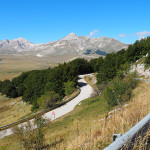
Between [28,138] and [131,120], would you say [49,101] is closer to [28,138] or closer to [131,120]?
[28,138]

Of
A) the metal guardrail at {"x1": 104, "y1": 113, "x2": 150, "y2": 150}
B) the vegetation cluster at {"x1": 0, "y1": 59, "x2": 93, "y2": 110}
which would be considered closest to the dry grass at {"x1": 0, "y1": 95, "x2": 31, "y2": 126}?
the vegetation cluster at {"x1": 0, "y1": 59, "x2": 93, "y2": 110}

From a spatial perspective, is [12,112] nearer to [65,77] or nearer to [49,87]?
[49,87]

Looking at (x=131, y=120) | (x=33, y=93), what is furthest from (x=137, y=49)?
(x=131, y=120)

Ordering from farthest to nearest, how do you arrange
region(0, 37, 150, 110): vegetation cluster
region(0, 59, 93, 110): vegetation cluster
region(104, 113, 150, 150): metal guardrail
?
region(0, 37, 150, 110): vegetation cluster
region(0, 59, 93, 110): vegetation cluster
region(104, 113, 150, 150): metal guardrail

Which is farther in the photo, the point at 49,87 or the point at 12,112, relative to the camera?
the point at 12,112

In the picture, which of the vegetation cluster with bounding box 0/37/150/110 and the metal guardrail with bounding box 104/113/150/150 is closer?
the metal guardrail with bounding box 104/113/150/150

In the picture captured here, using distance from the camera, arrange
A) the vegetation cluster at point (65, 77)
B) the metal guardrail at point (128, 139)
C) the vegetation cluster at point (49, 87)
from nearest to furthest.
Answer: the metal guardrail at point (128, 139), the vegetation cluster at point (49, 87), the vegetation cluster at point (65, 77)

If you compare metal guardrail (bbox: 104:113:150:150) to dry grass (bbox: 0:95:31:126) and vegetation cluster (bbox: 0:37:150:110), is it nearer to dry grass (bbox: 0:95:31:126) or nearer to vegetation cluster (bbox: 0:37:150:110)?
vegetation cluster (bbox: 0:37:150:110)

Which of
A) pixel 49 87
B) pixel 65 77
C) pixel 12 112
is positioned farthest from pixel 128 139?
pixel 12 112

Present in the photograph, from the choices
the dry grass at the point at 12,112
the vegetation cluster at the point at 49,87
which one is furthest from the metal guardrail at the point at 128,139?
the dry grass at the point at 12,112

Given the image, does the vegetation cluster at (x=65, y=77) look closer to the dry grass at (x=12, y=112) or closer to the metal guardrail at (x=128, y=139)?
the dry grass at (x=12, y=112)

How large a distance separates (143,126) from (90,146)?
1545mm

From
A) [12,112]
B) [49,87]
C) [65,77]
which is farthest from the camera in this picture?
[65,77]

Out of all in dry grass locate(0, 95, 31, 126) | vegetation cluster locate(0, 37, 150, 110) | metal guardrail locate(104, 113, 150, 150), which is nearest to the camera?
metal guardrail locate(104, 113, 150, 150)
